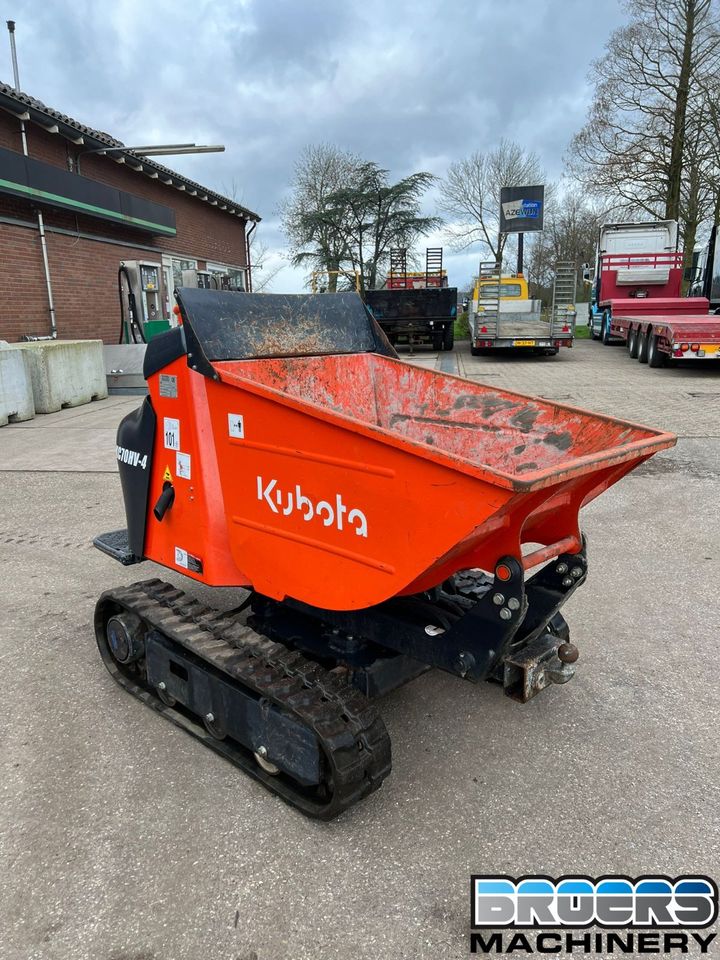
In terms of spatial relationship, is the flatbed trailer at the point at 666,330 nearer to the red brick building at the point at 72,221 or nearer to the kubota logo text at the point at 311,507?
the red brick building at the point at 72,221

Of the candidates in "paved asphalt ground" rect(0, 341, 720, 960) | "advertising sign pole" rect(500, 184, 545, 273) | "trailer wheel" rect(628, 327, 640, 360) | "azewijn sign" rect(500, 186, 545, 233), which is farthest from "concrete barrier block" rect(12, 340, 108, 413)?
"azewijn sign" rect(500, 186, 545, 233)

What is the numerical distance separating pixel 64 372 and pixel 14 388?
4.12ft

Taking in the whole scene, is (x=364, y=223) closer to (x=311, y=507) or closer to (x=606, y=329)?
(x=606, y=329)

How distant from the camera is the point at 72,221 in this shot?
553 inches

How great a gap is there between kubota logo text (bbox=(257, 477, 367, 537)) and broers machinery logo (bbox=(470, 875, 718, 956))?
120cm

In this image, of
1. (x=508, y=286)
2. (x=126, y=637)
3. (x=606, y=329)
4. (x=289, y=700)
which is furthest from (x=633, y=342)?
(x=289, y=700)

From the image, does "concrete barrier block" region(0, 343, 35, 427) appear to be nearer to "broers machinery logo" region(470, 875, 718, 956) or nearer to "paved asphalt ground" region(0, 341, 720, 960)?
"paved asphalt ground" region(0, 341, 720, 960)

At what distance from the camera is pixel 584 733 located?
297 cm

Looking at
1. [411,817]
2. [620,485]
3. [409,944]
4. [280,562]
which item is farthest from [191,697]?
[620,485]

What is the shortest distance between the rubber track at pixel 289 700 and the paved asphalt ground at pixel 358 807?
8 centimetres

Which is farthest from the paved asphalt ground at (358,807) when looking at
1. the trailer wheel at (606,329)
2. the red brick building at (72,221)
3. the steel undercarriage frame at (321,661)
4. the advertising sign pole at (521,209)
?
the advertising sign pole at (521,209)

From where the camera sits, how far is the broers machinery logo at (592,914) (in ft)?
6.66

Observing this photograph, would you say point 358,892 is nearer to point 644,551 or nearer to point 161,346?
point 161,346

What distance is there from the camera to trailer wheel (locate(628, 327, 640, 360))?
1680cm
